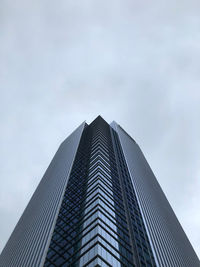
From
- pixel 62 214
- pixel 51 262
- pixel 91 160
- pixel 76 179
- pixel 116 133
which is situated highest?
pixel 116 133

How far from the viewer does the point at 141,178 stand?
104 metres

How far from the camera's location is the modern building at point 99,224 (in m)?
50.5

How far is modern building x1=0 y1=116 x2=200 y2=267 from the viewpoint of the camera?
50531 millimetres

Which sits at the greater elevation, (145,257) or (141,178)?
(141,178)

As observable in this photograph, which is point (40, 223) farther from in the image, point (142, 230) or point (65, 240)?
point (142, 230)

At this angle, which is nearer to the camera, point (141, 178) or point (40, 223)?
point (40, 223)

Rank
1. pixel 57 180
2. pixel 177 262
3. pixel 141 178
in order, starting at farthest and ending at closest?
pixel 141 178
pixel 57 180
pixel 177 262

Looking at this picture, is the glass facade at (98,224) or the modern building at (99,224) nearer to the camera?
the glass facade at (98,224)

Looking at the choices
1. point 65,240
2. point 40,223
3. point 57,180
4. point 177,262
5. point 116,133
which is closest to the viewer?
point 65,240

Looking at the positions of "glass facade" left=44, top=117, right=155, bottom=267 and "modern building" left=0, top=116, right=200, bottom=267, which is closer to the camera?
"glass facade" left=44, top=117, right=155, bottom=267

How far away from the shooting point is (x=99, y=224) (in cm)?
5188

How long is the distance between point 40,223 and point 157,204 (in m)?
41.9

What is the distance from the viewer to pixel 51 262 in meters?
52.4

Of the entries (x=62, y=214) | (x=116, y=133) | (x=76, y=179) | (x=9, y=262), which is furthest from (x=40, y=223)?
(x=116, y=133)
